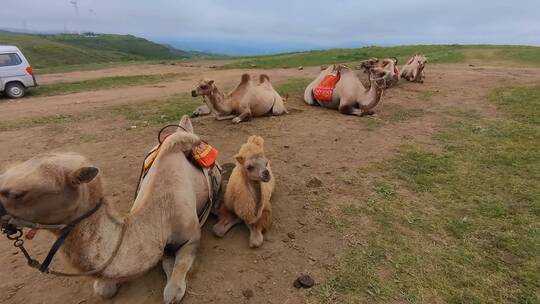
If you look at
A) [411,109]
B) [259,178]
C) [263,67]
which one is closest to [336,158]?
[259,178]

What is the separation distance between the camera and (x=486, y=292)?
324 centimetres

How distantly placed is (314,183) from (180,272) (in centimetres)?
272

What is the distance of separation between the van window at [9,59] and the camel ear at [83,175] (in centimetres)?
1502

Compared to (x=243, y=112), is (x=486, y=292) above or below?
below

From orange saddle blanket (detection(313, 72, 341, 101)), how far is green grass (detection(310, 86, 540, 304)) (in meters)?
3.72

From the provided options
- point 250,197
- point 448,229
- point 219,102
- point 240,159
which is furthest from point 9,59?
point 448,229

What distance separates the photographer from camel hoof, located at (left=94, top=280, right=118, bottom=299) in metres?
3.13

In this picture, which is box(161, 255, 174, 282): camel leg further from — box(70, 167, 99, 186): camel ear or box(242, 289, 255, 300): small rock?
box(70, 167, 99, 186): camel ear

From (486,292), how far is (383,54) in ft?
80.4

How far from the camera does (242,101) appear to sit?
29.5ft

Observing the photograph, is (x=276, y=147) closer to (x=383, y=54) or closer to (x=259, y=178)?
(x=259, y=178)

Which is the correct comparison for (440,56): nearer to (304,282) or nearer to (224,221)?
(224,221)

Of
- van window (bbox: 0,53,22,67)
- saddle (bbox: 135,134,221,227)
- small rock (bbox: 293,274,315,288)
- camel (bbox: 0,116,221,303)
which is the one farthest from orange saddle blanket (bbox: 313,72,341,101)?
van window (bbox: 0,53,22,67)

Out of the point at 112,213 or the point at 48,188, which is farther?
the point at 112,213
